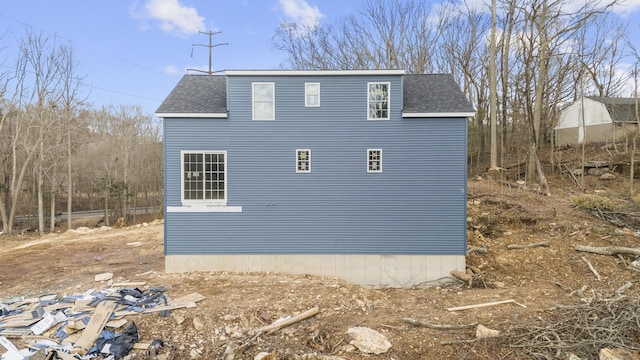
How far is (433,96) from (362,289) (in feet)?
21.8

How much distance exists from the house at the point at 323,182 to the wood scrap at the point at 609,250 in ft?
14.0

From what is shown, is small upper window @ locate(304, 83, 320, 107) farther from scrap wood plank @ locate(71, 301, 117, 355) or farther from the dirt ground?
scrap wood plank @ locate(71, 301, 117, 355)

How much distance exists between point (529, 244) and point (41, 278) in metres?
15.8

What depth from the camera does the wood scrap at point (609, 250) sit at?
32.7 ft

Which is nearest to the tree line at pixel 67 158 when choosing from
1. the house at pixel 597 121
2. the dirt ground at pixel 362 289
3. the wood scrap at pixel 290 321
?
the dirt ground at pixel 362 289

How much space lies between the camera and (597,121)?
2308 cm

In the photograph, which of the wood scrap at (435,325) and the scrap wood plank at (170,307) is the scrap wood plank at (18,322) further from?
the wood scrap at (435,325)

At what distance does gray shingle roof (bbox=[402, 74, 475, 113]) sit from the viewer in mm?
10047

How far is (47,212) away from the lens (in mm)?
24297

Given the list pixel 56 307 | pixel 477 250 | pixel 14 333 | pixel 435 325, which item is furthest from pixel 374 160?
pixel 14 333

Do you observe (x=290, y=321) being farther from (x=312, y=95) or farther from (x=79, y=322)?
(x=312, y=95)

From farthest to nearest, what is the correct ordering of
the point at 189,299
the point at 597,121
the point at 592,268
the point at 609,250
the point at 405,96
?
the point at 597,121 < the point at 405,96 < the point at 609,250 < the point at 592,268 < the point at 189,299

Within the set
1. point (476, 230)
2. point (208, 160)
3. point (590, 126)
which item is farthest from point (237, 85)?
point (590, 126)

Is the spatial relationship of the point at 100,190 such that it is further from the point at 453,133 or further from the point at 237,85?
the point at 453,133
